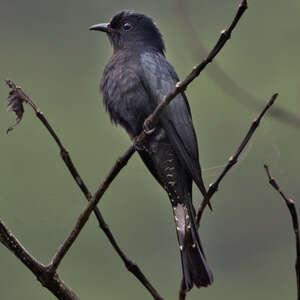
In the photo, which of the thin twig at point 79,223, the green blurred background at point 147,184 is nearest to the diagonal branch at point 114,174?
the thin twig at point 79,223

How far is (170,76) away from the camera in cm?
474

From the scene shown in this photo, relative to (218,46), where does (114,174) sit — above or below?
below

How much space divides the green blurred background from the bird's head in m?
5.19

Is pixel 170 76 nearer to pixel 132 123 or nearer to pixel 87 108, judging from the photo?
pixel 132 123

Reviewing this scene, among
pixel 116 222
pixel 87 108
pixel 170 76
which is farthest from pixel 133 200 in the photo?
pixel 170 76

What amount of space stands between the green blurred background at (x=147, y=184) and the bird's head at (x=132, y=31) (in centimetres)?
519

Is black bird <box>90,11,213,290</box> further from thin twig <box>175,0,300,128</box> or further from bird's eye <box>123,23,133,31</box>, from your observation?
thin twig <box>175,0,300,128</box>

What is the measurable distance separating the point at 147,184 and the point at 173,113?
19.1 ft

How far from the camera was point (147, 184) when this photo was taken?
10344 mm

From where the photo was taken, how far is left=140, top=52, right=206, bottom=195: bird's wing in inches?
175

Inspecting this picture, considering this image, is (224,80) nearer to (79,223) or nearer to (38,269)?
(79,223)

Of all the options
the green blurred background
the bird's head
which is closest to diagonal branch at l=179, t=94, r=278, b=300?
the bird's head

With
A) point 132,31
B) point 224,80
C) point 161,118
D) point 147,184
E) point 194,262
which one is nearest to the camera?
point 194,262

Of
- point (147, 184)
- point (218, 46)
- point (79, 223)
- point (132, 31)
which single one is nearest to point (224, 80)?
point (218, 46)
